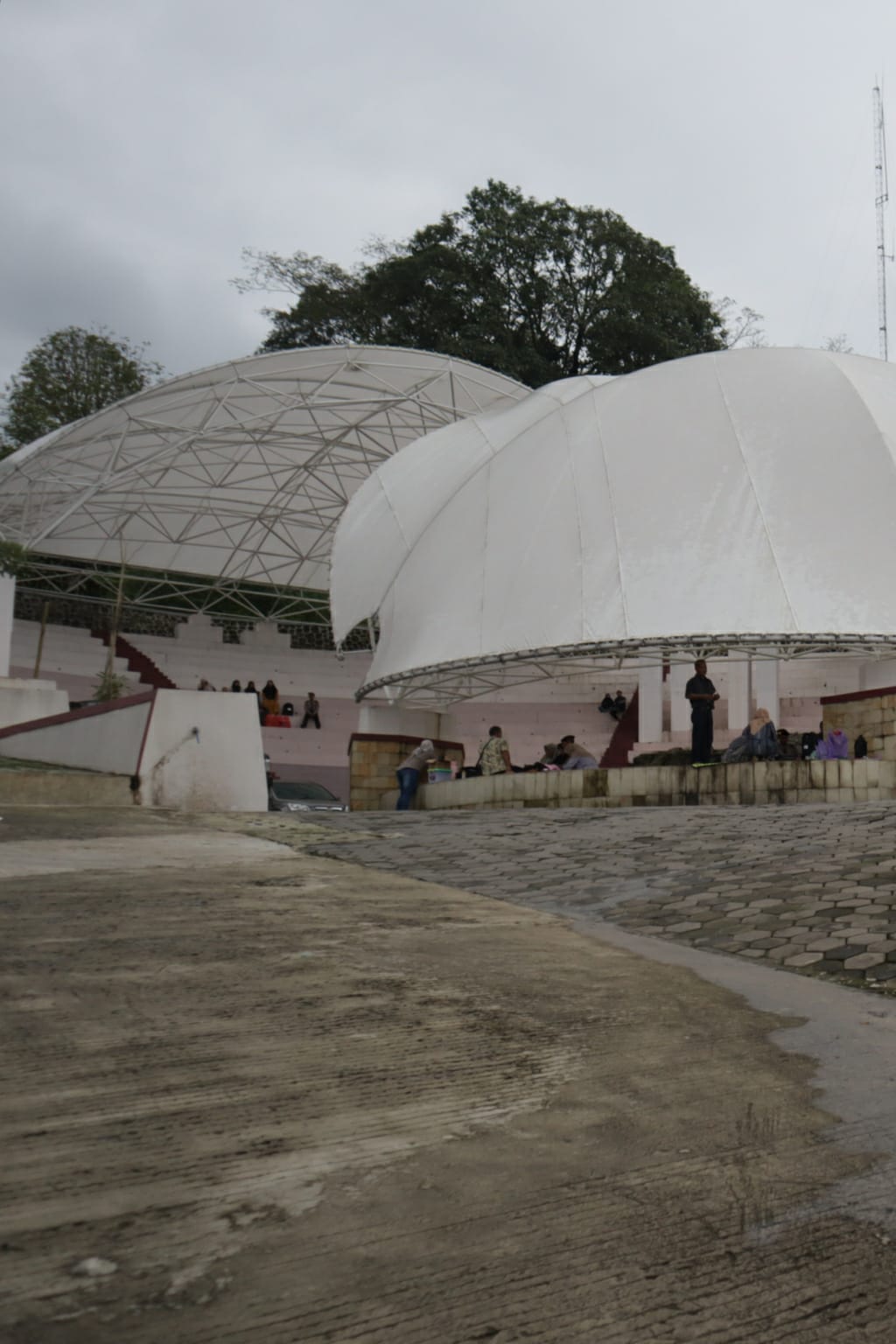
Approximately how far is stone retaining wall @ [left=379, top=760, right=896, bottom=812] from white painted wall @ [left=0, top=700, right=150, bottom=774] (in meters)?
5.99

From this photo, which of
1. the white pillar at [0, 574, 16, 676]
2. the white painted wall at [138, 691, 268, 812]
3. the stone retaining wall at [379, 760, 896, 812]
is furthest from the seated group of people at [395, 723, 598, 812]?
the white pillar at [0, 574, 16, 676]

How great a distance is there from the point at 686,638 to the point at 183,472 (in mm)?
20497

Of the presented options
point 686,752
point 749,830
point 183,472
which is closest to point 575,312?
point 183,472

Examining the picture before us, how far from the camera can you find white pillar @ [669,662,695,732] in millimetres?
28047

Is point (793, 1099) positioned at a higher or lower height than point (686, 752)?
lower

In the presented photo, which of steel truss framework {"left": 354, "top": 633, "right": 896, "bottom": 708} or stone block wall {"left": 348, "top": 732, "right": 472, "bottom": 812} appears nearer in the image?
steel truss framework {"left": 354, "top": 633, "right": 896, "bottom": 708}

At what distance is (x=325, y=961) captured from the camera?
554 centimetres

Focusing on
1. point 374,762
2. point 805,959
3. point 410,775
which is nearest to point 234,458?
point 374,762

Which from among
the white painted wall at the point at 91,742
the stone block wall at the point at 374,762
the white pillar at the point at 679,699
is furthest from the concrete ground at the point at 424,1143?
the white pillar at the point at 679,699

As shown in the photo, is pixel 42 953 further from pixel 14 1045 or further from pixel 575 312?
pixel 575 312

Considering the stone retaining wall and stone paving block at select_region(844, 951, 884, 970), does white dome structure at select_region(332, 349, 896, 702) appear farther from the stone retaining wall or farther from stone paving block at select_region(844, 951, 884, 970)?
stone paving block at select_region(844, 951, 884, 970)

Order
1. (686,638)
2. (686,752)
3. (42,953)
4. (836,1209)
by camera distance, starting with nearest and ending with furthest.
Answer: (836,1209) → (42,953) → (686,638) → (686,752)

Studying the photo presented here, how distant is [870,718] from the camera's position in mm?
20828

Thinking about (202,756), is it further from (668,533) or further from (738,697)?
(738,697)
